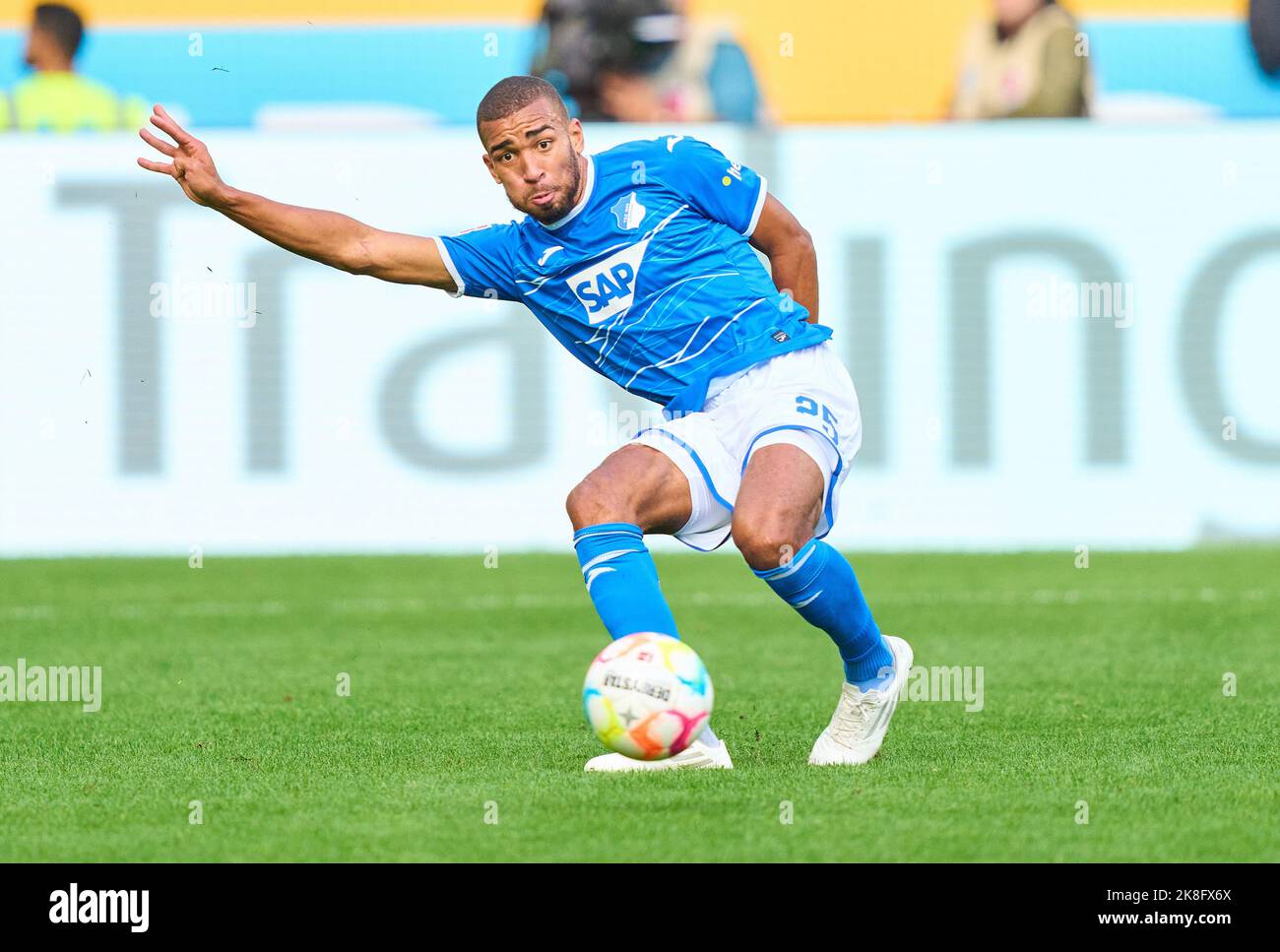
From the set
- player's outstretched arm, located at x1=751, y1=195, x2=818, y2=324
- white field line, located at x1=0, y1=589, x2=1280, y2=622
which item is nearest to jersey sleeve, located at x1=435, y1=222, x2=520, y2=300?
player's outstretched arm, located at x1=751, y1=195, x2=818, y2=324

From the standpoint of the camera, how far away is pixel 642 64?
14.2 metres

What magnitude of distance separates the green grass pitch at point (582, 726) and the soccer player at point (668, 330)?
51cm

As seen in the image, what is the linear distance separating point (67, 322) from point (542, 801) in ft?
30.1

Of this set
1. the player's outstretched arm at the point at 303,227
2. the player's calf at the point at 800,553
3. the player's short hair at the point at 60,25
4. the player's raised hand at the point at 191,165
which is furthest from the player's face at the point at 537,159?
the player's short hair at the point at 60,25

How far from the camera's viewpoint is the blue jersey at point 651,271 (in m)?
5.61

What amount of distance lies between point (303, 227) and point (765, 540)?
5.17 ft

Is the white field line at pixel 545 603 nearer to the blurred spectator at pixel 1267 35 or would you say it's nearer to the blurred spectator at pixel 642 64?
the blurred spectator at pixel 642 64

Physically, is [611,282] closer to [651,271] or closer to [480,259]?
[651,271]

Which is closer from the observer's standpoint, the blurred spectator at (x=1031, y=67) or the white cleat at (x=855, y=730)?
the white cleat at (x=855, y=730)

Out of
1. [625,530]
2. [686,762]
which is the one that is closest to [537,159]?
[625,530]

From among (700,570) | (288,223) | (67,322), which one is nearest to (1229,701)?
(288,223)

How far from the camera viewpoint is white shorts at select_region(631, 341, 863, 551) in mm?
5539
